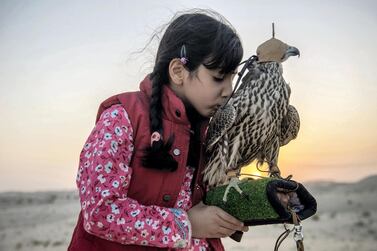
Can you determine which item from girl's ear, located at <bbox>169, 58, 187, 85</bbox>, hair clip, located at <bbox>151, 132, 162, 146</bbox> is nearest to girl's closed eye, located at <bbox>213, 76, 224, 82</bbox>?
girl's ear, located at <bbox>169, 58, 187, 85</bbox>

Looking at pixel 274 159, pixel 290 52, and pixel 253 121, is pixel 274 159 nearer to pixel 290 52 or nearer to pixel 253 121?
pixel 253 121

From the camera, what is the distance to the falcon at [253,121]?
6.31 ft

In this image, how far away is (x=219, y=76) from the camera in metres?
1.68

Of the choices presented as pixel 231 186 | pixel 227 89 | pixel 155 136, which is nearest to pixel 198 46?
pixel 227 89

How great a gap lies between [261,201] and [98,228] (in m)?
0.52

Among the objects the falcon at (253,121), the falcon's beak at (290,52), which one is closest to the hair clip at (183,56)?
the falcon at (253,121)

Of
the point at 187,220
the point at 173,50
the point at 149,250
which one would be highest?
the point at 173,50

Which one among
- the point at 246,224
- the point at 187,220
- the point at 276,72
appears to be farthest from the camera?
the point at 276,72

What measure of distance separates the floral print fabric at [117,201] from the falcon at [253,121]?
1.39 ft

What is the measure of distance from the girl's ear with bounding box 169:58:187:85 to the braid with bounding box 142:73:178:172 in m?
0.13

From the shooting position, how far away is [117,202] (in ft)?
4.57

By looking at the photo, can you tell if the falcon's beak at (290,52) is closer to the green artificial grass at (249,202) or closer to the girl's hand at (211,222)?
the green artificial grass at (249,202)

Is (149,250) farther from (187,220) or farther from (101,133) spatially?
(101,133)

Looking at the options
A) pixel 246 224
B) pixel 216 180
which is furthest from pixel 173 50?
pixel 246 224
